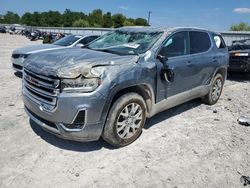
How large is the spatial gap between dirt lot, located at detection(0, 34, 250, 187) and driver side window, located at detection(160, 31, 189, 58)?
4.44 feet

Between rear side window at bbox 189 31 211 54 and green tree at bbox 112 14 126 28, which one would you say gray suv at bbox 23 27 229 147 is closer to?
rear side window at bbox 189 31 211 54

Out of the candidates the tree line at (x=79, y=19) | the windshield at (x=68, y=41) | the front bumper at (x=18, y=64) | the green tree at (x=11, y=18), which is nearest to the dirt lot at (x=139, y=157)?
the front bumper at (x=18, y=64)

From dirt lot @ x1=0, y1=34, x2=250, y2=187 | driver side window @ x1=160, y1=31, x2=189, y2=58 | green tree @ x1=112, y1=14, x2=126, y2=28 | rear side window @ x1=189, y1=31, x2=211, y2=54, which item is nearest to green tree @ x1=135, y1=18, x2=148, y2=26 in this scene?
green tree @ x1=112, y1=14, x2=126, y2=28

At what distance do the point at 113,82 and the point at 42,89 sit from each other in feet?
3.27

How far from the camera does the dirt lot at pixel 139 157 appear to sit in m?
3.25

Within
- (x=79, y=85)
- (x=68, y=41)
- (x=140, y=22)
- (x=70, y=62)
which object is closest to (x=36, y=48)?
(x=68, y=41)

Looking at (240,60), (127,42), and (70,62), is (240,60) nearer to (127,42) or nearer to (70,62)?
(127,42)

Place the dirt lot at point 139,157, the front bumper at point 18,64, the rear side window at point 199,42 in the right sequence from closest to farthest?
the dirt lot at point 139,157
the rear side window at point 199,42
the front bumper at point 18,64

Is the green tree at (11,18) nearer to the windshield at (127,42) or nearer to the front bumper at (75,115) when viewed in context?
the windshield at (127,42)

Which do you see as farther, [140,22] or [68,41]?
[140,22]

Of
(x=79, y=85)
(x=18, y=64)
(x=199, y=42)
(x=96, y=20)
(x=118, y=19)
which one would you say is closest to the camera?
(x=79, y=85)

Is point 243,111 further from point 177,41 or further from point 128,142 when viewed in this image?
point 128,142

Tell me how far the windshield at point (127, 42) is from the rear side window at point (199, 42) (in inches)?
39.8

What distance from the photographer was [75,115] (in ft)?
11.2
